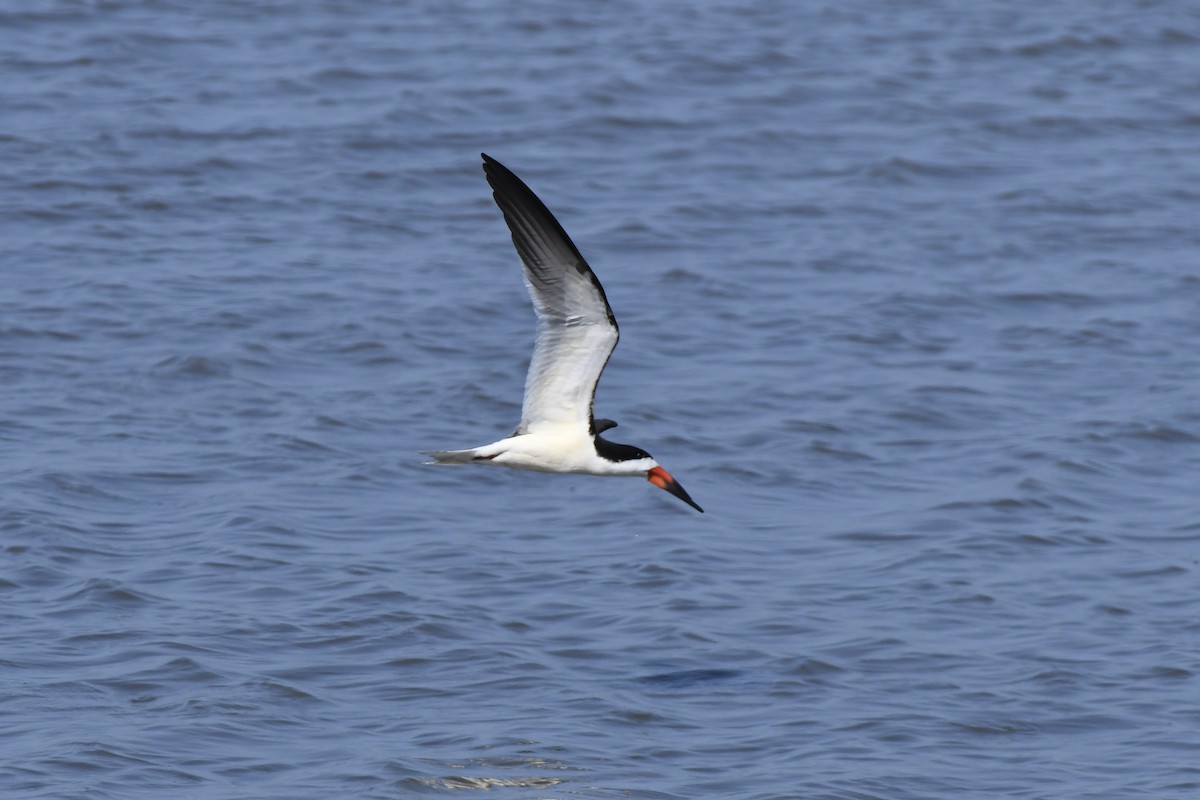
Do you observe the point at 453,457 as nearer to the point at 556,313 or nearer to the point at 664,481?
the point at 556,313

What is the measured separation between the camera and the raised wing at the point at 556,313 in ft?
26.4

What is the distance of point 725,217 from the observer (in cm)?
1678

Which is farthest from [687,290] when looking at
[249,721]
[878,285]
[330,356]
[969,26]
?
[969,26]

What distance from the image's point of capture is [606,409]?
12.8 meters

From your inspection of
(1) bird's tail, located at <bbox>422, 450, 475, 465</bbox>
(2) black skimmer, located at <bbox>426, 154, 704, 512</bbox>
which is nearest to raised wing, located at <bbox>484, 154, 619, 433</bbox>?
(2) black skimmer, located at <bbox>426, 154, 704, 512</bbox>

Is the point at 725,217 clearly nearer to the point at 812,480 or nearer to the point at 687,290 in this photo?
the point at 687,290

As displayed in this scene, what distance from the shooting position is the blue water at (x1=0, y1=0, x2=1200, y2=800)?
29.1ft

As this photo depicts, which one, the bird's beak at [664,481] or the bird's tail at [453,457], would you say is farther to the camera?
the bird's beak at [664,481]

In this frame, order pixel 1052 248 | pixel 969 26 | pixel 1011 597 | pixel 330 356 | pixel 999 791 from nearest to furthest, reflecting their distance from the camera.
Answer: pixel 999 791
pixel 1011 597
pixel 330 356
pixel 1052 248
pixel 969 26

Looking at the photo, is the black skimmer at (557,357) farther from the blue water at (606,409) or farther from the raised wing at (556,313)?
the blue water at (606,409)

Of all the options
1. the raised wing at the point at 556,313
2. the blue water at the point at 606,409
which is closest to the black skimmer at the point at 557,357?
the raised wing at the point at 556,313

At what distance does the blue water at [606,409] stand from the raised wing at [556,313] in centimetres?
150

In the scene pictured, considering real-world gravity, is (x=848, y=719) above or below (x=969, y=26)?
below

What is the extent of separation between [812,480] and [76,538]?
441cm
